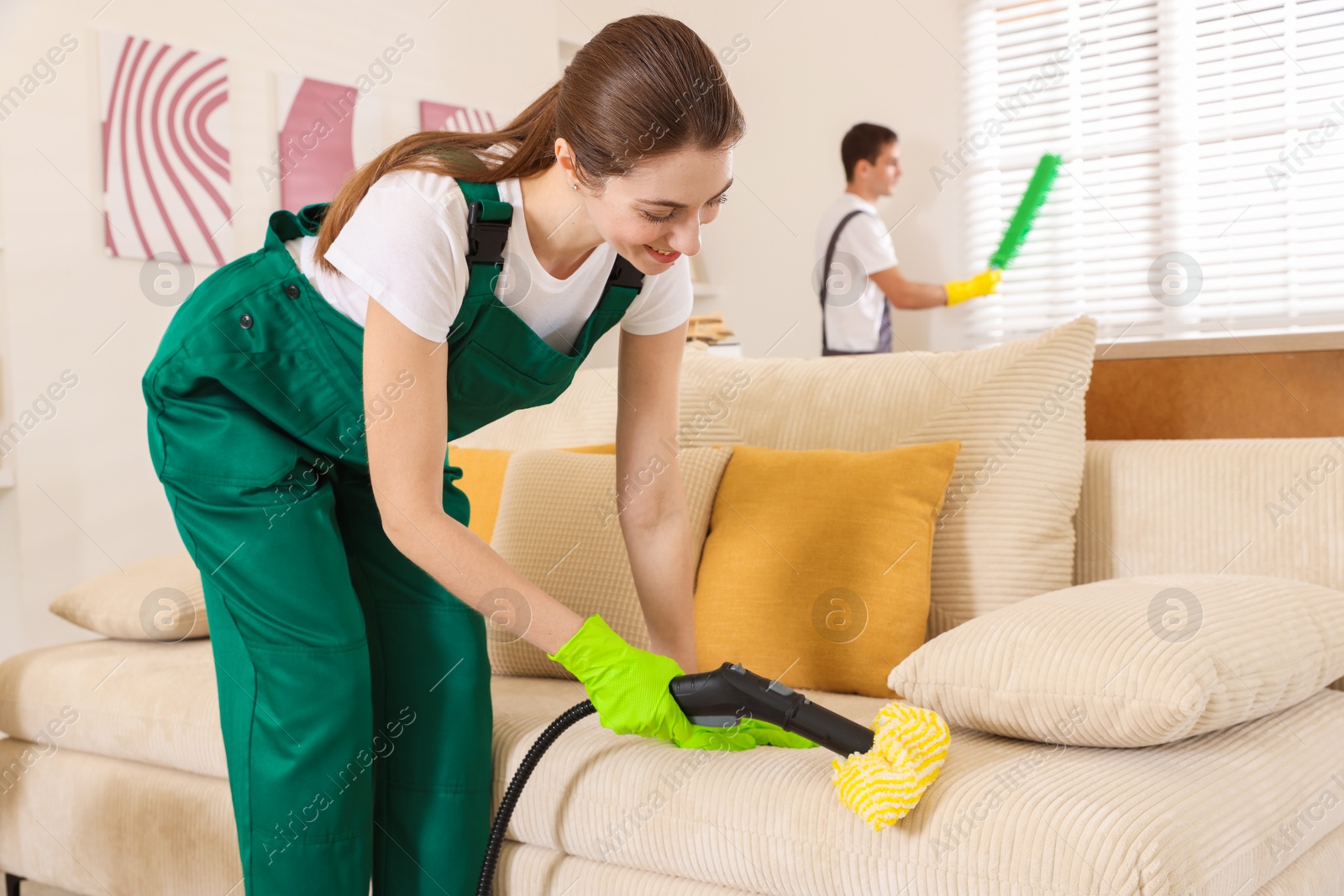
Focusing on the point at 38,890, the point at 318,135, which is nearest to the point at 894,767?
the point at 38,890

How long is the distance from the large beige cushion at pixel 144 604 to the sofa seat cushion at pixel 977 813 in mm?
863

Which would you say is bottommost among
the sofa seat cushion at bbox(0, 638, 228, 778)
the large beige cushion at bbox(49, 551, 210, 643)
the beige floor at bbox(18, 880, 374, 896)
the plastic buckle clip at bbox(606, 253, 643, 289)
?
the beige floor at bbox(18, 880, 374, 896)

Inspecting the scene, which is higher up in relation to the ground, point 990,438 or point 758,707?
point 990,438

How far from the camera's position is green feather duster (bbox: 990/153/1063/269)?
155 inches

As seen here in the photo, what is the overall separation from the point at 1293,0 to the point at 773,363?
2.88 meters

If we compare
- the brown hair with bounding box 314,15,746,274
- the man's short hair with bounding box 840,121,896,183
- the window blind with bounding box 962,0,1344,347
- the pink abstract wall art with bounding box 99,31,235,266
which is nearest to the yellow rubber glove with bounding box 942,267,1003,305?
the window blind with bounding box 962,0,1344,347

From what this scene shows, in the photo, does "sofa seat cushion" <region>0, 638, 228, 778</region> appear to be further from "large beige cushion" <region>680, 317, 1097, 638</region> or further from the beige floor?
"large beige cushion" <region>680, 317, 1097, 638</region>

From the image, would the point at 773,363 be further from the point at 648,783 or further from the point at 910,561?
the point at 648,783

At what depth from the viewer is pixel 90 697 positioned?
1.83 m

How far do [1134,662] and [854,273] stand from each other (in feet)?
9.40

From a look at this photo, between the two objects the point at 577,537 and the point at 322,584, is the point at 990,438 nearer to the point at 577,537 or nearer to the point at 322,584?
the point at 577,537

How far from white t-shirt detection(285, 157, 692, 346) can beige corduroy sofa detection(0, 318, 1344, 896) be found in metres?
0.55

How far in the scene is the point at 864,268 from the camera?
3801 millimetres

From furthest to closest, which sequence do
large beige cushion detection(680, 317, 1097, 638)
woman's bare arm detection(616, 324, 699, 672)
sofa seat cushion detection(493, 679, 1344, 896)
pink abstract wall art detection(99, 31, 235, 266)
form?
pink abstract wall art detection(99, 31, 235, 266)
large beige cushion detection(680, 317, 1097, 638)
woman's bare arm detection(616, 324, 699, 672)
sofa seat cushion detection(493, 679, 1344, 896)
